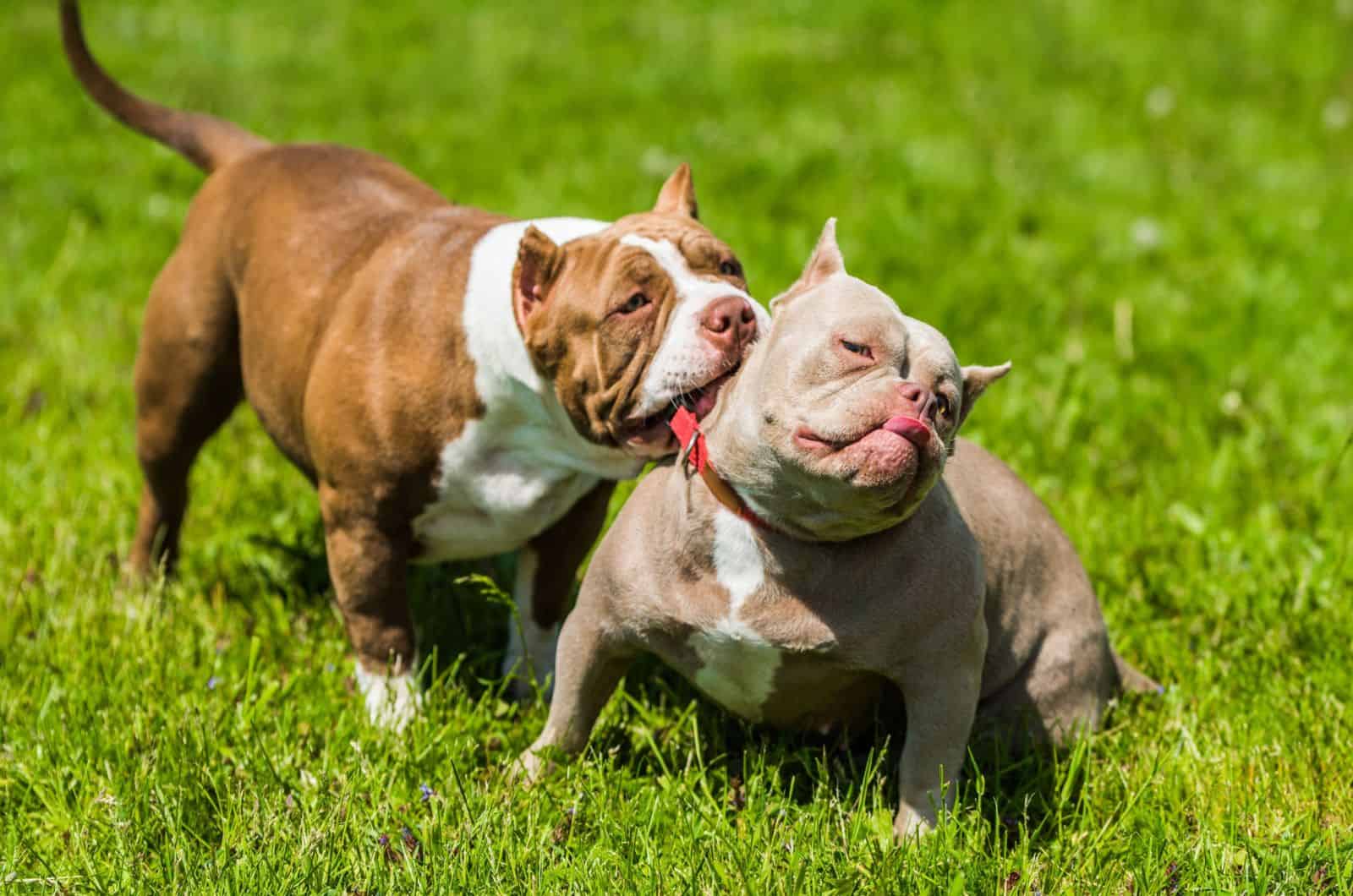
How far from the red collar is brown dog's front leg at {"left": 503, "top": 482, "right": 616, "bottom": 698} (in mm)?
831

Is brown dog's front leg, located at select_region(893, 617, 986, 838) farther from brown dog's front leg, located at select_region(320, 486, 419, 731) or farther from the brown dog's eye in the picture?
brown dog's front leg, located at select_region(320, 486, 419, 731)

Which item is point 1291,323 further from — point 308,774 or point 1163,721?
point 308,774

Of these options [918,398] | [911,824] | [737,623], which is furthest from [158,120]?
[911,824]

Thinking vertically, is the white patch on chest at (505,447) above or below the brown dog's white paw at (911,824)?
above

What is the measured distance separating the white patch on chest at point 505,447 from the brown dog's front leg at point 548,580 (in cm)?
17

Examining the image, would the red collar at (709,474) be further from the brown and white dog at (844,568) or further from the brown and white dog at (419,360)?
the brown and white dog at (419,360)

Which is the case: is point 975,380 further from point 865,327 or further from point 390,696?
point 390,696

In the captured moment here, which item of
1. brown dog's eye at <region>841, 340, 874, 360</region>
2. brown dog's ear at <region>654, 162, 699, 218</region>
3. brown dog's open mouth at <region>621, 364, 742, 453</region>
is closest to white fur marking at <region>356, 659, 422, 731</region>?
brown dog's open mouth at <region>621, 364, 742, 453</region>

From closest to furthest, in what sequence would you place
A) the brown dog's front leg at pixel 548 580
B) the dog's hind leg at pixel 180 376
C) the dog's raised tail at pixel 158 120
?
the brown dog's front leg at pixel 548 580
the dog's hind leg at pixel 180 376
the dog's raised tail at pixel 158 120

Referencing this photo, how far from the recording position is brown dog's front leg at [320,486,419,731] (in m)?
3.49

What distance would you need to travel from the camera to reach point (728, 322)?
2.97m

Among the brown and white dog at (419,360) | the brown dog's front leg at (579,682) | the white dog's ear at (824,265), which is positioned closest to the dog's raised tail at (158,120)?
the brown and white dog at (419,360)

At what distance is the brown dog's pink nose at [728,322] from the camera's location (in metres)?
2.96

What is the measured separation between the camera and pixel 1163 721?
11.3 ft
